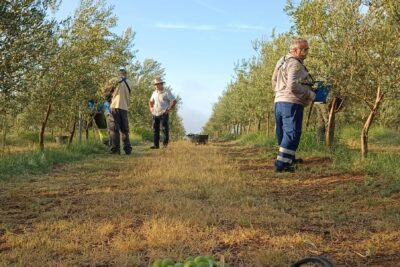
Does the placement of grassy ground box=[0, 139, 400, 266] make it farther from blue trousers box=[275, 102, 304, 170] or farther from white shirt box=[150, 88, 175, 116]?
white shirt box=[150, 88, 175, 116]

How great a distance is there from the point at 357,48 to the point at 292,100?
1596 millimetres

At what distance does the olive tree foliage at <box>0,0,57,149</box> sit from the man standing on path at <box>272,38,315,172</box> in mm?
4011

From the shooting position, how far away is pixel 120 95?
12.1 metres

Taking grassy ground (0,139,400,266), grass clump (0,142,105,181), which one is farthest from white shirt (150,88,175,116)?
grassy ground (0,139,400,266)

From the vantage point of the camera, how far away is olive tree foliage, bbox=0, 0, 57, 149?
6.07 metres

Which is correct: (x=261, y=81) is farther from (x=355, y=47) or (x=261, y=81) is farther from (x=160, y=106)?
(x=355, y=47)

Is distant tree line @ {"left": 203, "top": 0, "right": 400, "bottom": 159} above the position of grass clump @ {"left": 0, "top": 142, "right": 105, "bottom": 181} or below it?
above

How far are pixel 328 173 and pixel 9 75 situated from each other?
515 cm

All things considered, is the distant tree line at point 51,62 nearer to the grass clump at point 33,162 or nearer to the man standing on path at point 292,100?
the grass clump at point 33,162

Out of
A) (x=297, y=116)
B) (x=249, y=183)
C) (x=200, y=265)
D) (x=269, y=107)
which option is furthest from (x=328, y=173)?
(x=269, y=107)

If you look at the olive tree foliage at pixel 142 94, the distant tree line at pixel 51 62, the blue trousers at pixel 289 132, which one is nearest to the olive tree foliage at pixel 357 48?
the blue trousers at pixel 289 132

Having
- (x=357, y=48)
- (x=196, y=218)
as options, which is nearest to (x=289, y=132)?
(x=357, y=48)

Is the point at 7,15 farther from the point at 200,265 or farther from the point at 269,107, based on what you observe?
the point at 269,107

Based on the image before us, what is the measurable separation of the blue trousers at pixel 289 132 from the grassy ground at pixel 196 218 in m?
0.45
